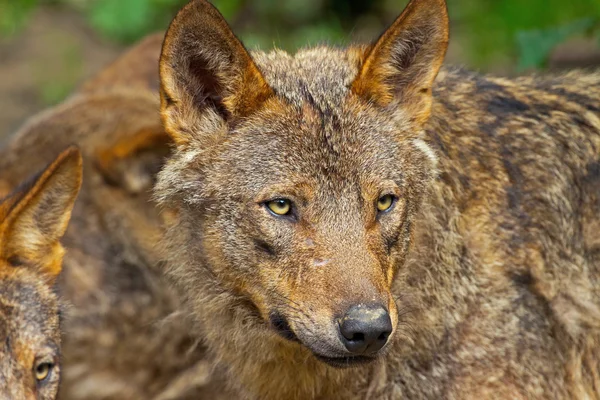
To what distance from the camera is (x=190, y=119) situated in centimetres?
496

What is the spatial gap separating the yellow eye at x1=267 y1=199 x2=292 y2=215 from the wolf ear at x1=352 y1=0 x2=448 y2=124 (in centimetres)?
69

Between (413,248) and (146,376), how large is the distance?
3273mm

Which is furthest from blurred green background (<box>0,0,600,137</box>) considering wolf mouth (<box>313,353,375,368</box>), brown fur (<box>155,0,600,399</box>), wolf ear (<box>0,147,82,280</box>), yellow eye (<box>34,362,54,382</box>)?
wolf mouth (<box>313,353,375,368</box>)

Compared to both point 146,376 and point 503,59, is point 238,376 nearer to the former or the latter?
point 146,376

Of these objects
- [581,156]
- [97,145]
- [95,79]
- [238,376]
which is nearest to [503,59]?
[95,79]

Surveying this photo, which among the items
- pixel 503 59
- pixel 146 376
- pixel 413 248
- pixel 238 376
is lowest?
pixel 146 376

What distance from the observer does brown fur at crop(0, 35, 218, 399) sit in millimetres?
7527

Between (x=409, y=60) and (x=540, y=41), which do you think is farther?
(x=540, y=41)

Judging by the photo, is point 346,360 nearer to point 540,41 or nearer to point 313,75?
point 313,75

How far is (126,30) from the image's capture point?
12695mm

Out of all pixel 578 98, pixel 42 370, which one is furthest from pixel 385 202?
pixel 42 370

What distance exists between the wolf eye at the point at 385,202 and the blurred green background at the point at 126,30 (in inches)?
254

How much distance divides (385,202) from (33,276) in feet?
6.52

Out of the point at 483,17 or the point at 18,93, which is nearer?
the point at 483,17
